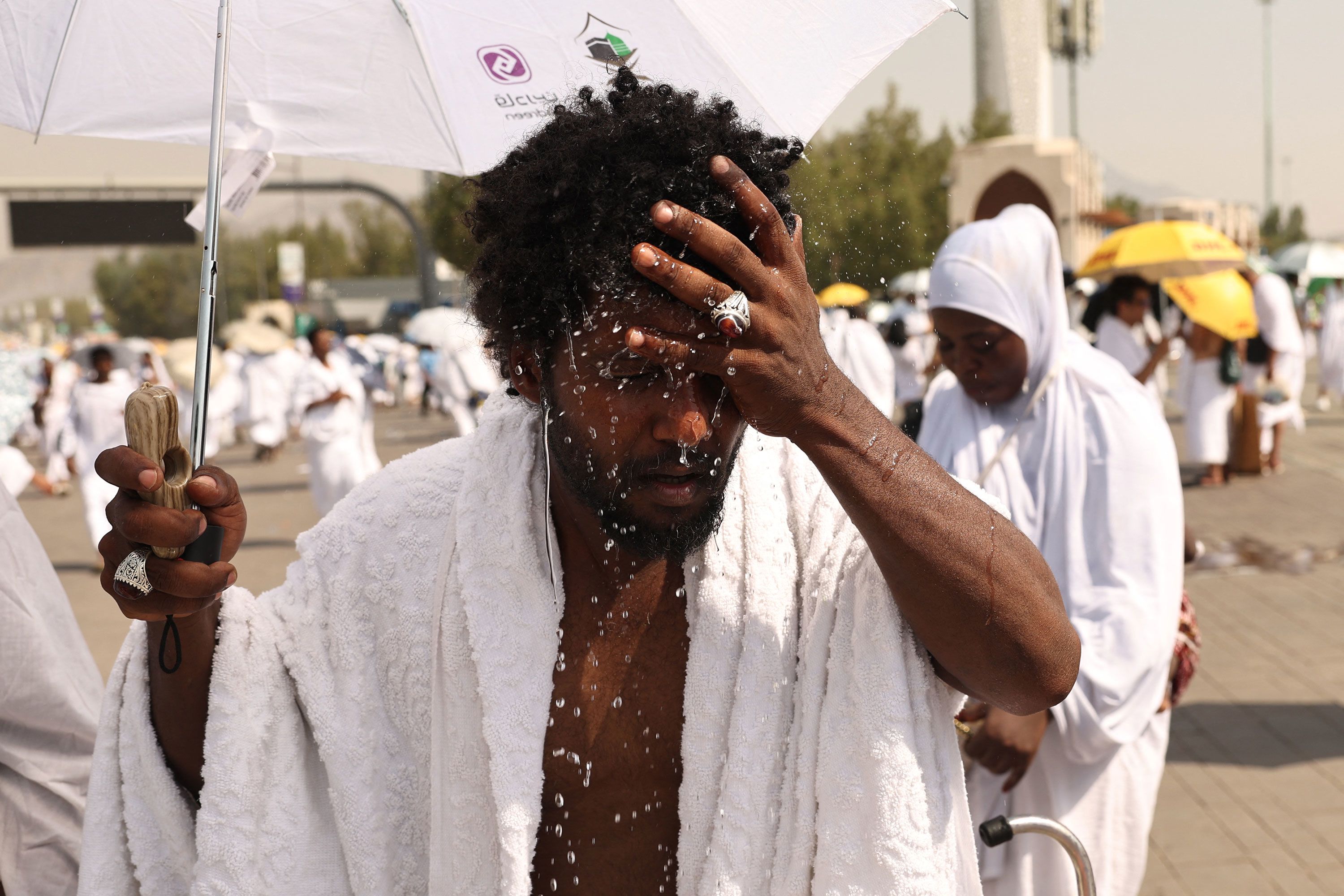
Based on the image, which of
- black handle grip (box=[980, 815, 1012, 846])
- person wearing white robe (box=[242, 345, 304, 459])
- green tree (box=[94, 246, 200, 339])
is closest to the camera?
black handle grip (box=[980, 815, 1012, 846])

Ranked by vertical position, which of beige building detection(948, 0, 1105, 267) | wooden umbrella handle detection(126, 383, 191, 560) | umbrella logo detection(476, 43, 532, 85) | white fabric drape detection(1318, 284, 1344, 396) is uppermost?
beige building detection(948, 0, 1105, 267)

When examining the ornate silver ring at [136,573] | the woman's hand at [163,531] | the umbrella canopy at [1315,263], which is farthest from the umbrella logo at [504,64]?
the umbrella canopy at [1315,263]

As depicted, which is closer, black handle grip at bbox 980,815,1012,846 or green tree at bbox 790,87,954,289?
green tree at bbox 790,87,954,289

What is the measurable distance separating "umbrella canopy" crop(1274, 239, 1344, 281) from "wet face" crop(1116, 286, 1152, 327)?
11.2 m

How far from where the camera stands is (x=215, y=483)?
159 cm

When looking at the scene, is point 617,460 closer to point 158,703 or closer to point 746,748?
point 746,748

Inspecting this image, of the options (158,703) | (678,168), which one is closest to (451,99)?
(678,168)

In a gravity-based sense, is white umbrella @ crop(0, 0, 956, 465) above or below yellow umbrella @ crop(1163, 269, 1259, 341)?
above

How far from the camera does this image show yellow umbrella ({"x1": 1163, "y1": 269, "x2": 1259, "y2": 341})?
1129 cm

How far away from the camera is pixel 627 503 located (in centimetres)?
176

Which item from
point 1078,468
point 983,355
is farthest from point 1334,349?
point 1078,468

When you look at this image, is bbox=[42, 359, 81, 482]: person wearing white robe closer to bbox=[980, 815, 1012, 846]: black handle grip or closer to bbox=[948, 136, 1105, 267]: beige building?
bbox=[948, 136, 1105, 267]: beige building

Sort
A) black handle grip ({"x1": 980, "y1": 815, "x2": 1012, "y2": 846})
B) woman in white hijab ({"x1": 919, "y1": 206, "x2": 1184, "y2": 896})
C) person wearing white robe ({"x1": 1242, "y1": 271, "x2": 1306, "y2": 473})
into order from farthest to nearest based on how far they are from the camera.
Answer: person wearing white robe ({"x1": 1242, "y1": 271, "x2": 1306, "y2": 473})
woman in white hijab ({"x1": 919, "y1": 206, "x2": 1184, "y2": 896})
black handle grip ({"x1": 980, "y1": 815, "x2": 1012, "y2": 846})

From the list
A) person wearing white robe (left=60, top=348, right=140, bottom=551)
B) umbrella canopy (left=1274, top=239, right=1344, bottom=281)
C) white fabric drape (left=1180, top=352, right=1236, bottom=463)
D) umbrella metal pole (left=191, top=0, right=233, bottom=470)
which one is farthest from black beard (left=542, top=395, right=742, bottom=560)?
umbrella canopy (left=1274, top=239, right=1344, bottom=281)
